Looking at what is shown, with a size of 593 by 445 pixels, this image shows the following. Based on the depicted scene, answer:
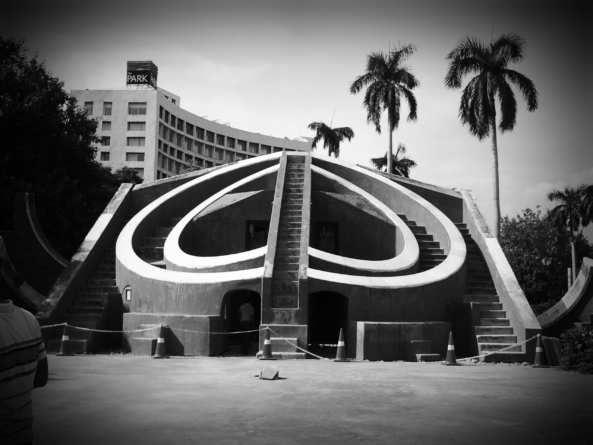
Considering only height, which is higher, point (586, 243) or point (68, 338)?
point (586, 243)

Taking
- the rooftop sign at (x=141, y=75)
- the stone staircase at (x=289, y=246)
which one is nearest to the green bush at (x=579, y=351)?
the stone staircase at (x=289, y=246)

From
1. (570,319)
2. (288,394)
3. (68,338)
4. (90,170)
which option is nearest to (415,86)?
(90,170)

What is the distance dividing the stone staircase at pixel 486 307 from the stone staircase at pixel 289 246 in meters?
4.18

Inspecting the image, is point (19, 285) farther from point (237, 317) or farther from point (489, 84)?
point (489, 84)

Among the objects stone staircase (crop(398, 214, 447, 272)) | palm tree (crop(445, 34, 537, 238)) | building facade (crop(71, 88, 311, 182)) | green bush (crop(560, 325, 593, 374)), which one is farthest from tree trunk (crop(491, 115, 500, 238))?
building facade (crop(71, 88, 311, 182))

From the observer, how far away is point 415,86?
111ft

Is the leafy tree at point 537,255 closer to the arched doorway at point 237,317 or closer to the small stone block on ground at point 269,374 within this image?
the arched doorway at point 237,317

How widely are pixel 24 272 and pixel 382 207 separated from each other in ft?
33.8

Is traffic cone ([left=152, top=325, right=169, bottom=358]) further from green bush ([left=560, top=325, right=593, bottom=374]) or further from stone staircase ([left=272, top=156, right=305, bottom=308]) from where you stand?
green bush ([left=560, top=325, right=593, bottom=374])

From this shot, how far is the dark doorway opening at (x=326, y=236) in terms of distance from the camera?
19.8 m

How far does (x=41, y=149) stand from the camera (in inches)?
1004

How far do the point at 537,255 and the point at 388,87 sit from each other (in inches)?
530

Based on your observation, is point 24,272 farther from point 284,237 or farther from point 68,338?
point 284,237

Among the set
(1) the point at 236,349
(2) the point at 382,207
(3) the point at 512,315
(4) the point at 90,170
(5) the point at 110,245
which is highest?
(4) the point at 90,170
